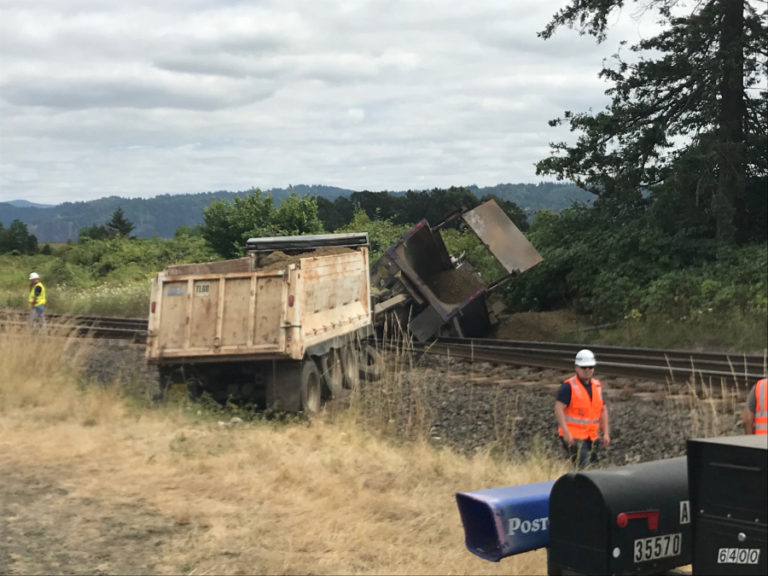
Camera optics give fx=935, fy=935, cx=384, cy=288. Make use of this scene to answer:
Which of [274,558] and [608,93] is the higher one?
[608,93]

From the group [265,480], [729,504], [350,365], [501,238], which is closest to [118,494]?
[265,480]

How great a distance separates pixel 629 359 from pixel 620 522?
1223cm

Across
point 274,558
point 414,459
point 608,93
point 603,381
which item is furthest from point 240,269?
point 608,93

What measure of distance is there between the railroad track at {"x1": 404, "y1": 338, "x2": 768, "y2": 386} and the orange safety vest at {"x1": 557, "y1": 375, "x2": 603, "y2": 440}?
12.0 feet

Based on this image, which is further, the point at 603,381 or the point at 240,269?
the point at 240,269

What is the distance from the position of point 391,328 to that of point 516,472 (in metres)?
11.6

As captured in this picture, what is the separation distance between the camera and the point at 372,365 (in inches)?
667

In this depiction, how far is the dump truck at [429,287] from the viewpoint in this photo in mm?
19703

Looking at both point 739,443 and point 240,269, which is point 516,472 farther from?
point 240,269

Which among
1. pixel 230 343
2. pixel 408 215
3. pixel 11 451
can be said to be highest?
pixel 408 215

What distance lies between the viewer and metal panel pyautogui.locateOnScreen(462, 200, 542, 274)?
20.0 meters

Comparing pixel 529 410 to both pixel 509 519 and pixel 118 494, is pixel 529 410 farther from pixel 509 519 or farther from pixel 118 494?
pixel 509 519

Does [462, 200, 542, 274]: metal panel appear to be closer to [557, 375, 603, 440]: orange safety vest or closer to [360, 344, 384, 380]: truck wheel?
[360, 344, 384, 380]: truck wheel

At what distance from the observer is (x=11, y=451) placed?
9.55m
